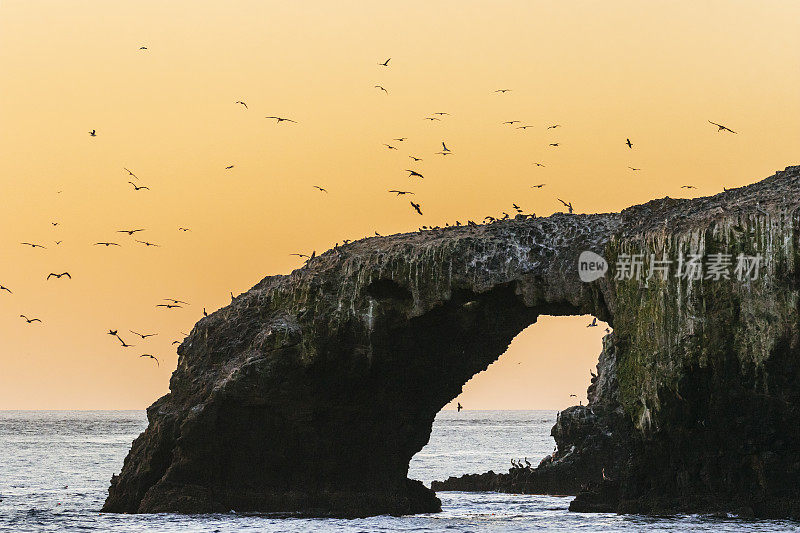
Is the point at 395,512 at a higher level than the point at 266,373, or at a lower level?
lower

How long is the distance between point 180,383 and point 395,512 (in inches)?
284

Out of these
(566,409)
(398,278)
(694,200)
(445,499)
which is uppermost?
(694,200)

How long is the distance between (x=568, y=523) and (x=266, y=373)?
29.9 feet

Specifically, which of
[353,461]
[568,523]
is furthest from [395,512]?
[568,523]

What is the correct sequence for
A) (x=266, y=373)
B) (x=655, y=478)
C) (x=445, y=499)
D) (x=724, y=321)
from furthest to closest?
1. (x=445, y=499)
2. (x=266, y=373)
3. (x=655, y=478)
4. (x=724, y=321)

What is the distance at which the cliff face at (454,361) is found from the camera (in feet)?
85.7

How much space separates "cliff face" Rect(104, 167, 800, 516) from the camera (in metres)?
26.1

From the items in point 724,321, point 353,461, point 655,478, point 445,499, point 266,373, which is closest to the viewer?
point 724,321

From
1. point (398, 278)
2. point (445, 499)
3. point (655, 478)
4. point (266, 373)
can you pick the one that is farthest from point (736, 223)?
point (445, 499)

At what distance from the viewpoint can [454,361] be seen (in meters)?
32.6

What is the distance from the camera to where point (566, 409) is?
1682 inches

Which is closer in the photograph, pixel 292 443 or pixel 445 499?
pixel 292 443

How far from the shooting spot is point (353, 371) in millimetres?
30297

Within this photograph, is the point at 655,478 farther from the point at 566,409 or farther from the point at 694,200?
the point at 566,409
